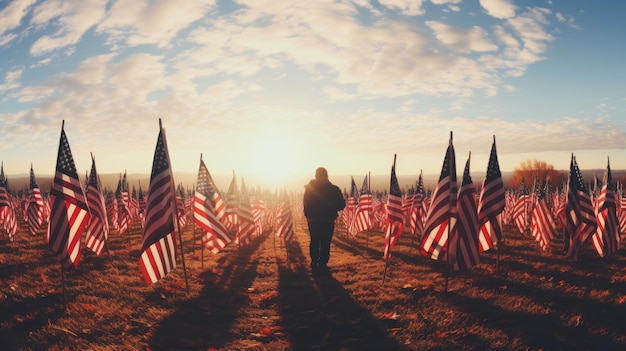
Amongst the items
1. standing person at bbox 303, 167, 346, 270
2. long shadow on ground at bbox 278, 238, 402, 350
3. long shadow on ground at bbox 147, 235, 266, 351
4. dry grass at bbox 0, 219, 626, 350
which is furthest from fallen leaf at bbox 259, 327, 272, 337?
standing person at bbox 303, 167, 346, 270

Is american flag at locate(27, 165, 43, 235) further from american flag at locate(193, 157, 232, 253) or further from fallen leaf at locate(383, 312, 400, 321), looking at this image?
fallen leaf at locate(383, 312, 400, 321)

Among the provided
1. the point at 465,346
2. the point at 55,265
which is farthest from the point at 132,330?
the point at 55,265

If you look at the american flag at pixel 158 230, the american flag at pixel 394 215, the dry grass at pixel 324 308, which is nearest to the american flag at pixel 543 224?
the dry grass at pixel 324 308

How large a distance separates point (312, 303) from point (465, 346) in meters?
3.82

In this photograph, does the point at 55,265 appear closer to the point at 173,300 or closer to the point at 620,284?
the point at 173,300

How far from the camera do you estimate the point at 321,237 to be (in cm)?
1188

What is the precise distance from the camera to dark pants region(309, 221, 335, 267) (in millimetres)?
11750

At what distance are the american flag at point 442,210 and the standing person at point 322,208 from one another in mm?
2875

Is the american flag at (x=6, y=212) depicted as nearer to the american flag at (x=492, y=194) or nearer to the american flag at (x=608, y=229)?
the american flag at (x=492, y=194)

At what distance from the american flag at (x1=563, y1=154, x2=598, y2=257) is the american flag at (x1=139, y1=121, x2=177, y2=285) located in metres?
12.6

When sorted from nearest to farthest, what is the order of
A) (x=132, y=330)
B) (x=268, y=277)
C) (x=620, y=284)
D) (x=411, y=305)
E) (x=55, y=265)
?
(x=132, y=330)
(x=411, y=305)
(x=620, y=284)
(x=268, y=277)
(x=55, y=265)

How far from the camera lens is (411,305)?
824 centimetres

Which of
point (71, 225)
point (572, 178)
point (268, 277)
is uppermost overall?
point (572, 178)

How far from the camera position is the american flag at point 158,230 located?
8766 millimetres
